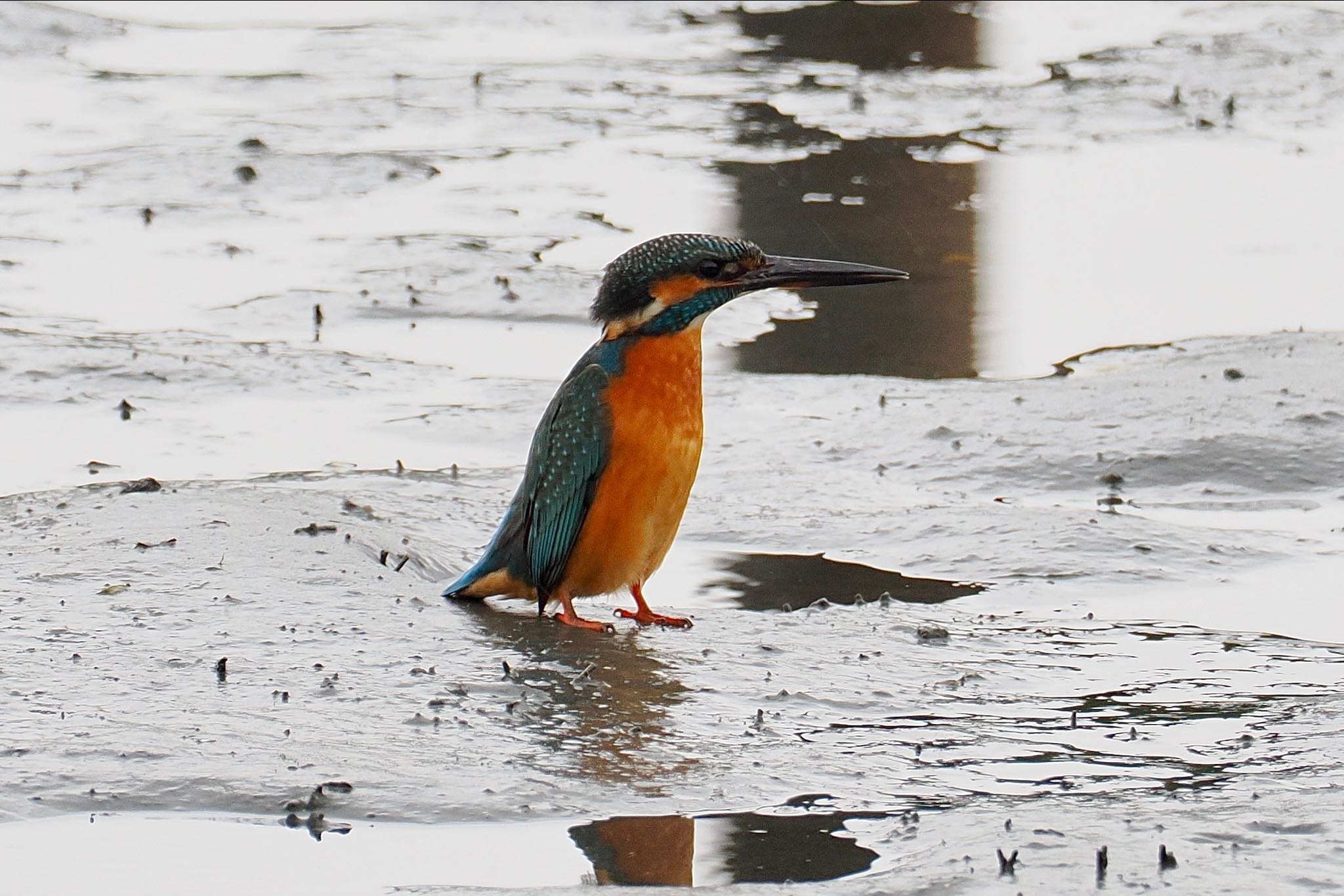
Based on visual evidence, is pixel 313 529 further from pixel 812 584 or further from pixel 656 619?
pixel 812 584

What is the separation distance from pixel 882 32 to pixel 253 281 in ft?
20.5

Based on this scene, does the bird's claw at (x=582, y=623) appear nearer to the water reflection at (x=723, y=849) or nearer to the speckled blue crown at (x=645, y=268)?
the speckled blue crown at (x=645, y=268)

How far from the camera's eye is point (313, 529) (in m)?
4.86

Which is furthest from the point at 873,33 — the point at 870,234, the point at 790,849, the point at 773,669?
the point at 790,849

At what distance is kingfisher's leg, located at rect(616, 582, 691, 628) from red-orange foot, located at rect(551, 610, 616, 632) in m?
0.04

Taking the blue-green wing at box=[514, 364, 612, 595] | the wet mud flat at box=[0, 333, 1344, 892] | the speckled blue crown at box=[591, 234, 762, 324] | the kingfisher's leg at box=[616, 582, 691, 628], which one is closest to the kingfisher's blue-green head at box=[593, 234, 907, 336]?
the speckled blue crown at box=[591, 234, 762, 324]

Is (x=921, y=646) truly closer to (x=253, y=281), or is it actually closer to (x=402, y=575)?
(x=402, y=575)

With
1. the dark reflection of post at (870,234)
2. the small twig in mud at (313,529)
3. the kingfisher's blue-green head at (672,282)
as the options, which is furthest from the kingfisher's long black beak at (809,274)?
the dark reflection of post at (870,234)

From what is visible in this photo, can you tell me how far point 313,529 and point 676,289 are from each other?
3.56ft

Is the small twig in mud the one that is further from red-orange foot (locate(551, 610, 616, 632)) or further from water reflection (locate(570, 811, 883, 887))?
water reflection (locate(570, 811, 883, 887))

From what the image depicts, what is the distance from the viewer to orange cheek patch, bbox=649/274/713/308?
173 inches

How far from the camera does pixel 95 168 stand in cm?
949

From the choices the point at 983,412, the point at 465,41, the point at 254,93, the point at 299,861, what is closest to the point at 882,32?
the point at 465,41

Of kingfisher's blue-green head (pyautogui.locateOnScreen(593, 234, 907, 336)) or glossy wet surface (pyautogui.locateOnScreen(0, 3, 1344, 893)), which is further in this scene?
kingfisher's blue-green head (pyautogui.locateOnScreen(593, 234, 907, 336))
